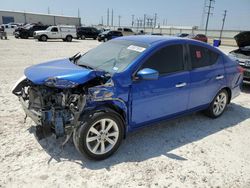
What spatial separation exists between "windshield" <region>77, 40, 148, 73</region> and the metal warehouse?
234 feet

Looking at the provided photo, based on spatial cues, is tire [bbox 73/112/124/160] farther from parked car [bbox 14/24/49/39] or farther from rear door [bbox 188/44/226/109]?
parked car [bbox 14/24/49/39]

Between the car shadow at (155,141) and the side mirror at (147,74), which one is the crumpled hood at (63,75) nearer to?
the side mirror at (147,74)

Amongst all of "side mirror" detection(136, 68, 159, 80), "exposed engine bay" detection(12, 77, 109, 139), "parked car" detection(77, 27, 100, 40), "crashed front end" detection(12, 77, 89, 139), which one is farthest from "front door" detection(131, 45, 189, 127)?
"parked car" detection(77, 27, 100, 40)

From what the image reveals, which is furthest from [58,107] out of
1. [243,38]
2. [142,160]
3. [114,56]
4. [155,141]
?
[243,38]

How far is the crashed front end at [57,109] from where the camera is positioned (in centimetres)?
312

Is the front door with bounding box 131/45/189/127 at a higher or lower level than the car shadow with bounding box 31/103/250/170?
higher

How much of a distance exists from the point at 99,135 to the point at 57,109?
670mm

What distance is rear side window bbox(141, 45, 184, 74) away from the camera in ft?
12.0

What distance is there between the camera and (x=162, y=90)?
3715 mm

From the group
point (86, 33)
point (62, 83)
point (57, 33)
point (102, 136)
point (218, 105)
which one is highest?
point (62, 83)

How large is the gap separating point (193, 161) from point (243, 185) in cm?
69

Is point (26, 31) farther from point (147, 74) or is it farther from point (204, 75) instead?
point (147, 74)

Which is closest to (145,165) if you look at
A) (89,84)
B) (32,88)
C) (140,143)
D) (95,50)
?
(140,143)

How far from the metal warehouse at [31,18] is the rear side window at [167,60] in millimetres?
72109
